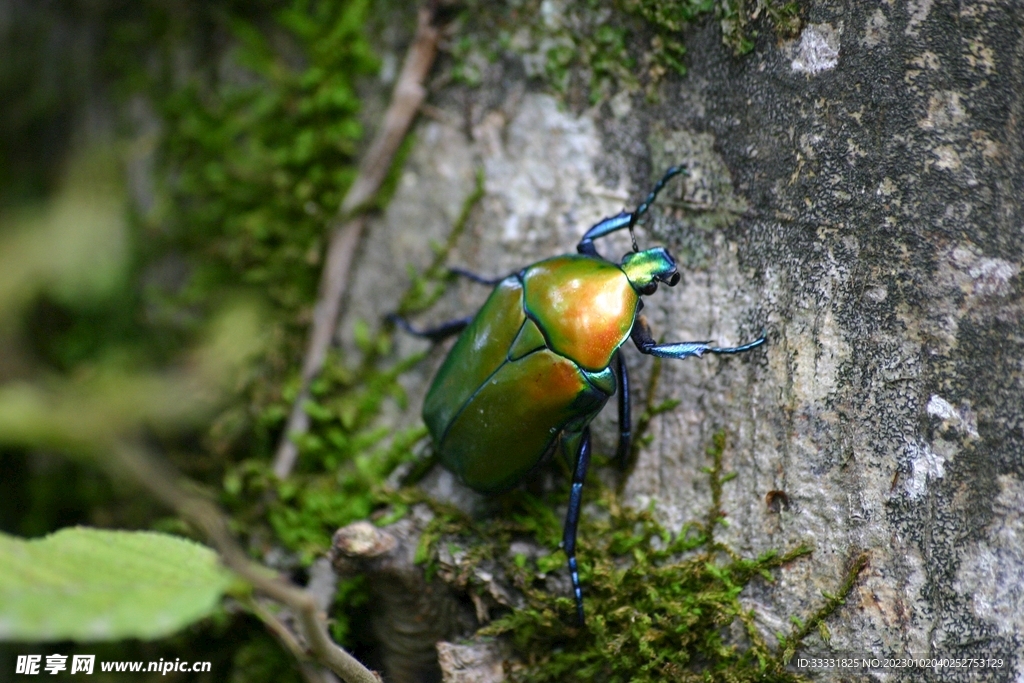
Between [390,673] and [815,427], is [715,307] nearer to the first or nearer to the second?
[815,427]

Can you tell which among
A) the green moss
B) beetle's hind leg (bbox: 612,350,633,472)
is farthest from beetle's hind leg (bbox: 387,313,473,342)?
the green moss

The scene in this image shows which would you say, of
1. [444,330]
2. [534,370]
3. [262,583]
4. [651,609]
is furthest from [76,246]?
[651,609]

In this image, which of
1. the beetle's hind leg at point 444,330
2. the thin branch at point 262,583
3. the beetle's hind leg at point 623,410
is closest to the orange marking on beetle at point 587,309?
the beetle's hind leg at point 623,410

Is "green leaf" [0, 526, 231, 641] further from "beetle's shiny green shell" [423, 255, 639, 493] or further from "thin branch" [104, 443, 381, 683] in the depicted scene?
"beetle's shiny green shell" [423, 255, 639, 493]

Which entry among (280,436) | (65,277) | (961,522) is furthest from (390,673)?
(65,277)

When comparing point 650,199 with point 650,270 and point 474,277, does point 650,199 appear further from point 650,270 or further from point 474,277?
point 474,277

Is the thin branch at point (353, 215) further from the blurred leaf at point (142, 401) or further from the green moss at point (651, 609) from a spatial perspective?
the green moss at point (651, 609)

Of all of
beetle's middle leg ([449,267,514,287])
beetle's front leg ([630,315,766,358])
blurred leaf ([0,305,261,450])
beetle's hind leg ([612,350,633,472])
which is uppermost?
beetle's front leg ([630,315,766,358])
